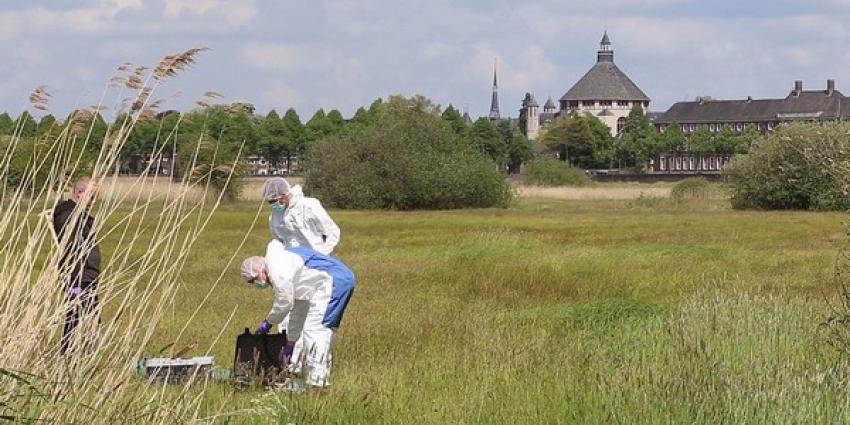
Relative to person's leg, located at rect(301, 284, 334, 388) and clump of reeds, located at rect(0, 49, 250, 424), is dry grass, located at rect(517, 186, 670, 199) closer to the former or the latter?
person's leg, located at rect(301, 284, 334, 388)

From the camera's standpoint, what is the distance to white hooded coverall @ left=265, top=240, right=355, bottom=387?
1041 centimetres

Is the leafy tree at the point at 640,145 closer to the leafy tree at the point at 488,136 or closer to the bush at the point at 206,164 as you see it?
the leafy tree at the point at 488,136

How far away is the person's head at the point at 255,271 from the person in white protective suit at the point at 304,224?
1977mm

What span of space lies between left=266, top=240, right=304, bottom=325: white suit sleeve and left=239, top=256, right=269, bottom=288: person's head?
5 cm

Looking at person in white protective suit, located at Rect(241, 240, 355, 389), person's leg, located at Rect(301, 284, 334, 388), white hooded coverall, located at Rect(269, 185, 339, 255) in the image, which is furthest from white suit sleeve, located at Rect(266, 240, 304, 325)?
white hooded coverall, located at Rect(269, 185, 339, 255)

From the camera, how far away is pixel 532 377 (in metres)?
10.5

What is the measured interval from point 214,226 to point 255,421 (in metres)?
38.8

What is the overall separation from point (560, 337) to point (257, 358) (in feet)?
15.6

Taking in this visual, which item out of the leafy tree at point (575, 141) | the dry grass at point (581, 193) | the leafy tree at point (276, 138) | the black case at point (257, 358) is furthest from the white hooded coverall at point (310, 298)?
the leafy tree at point (575, 141)

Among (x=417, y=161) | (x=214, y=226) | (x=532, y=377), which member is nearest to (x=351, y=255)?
(x=214, y=226)

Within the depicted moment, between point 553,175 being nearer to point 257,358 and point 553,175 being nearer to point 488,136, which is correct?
point 488,136

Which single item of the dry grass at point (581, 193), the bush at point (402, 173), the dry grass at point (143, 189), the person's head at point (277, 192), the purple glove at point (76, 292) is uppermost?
the dry grass at point (143, 189)

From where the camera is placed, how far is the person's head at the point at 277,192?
39.3 ft

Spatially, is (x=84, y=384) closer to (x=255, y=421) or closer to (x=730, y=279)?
(x=255, y=421)
